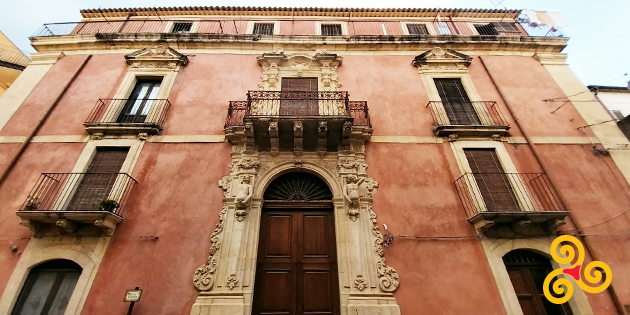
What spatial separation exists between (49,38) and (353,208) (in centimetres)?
1266

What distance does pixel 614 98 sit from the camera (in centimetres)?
1014

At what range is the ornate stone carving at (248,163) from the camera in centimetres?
770

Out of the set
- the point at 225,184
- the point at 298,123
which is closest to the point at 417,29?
the point at 298,123

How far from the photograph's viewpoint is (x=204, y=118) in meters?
8.90

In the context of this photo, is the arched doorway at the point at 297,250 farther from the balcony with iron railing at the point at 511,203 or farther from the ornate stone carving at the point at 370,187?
the balcony with iron railing at the point at 511,203

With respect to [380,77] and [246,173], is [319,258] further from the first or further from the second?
[380,77]

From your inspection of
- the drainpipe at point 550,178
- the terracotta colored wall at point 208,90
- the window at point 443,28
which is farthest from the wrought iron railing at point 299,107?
the window at point 443,28

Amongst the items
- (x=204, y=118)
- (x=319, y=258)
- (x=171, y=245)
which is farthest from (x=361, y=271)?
(x=204, y=118)

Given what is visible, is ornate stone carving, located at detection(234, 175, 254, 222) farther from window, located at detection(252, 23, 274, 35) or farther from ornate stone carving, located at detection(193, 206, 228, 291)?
→ window, located at detection(252, 23, 274, 35)

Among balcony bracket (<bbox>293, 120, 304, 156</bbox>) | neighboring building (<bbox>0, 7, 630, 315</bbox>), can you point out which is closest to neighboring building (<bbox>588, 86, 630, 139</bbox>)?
neighboring building (<bbox>0, 7, 630, 315</bbox>)

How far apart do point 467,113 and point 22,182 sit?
12590mm

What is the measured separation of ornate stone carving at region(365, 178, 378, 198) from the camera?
7.46 meters

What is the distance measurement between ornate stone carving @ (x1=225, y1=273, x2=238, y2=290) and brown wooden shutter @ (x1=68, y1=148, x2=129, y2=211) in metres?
3.72

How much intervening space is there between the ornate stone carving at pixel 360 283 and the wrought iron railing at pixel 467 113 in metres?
5.05
